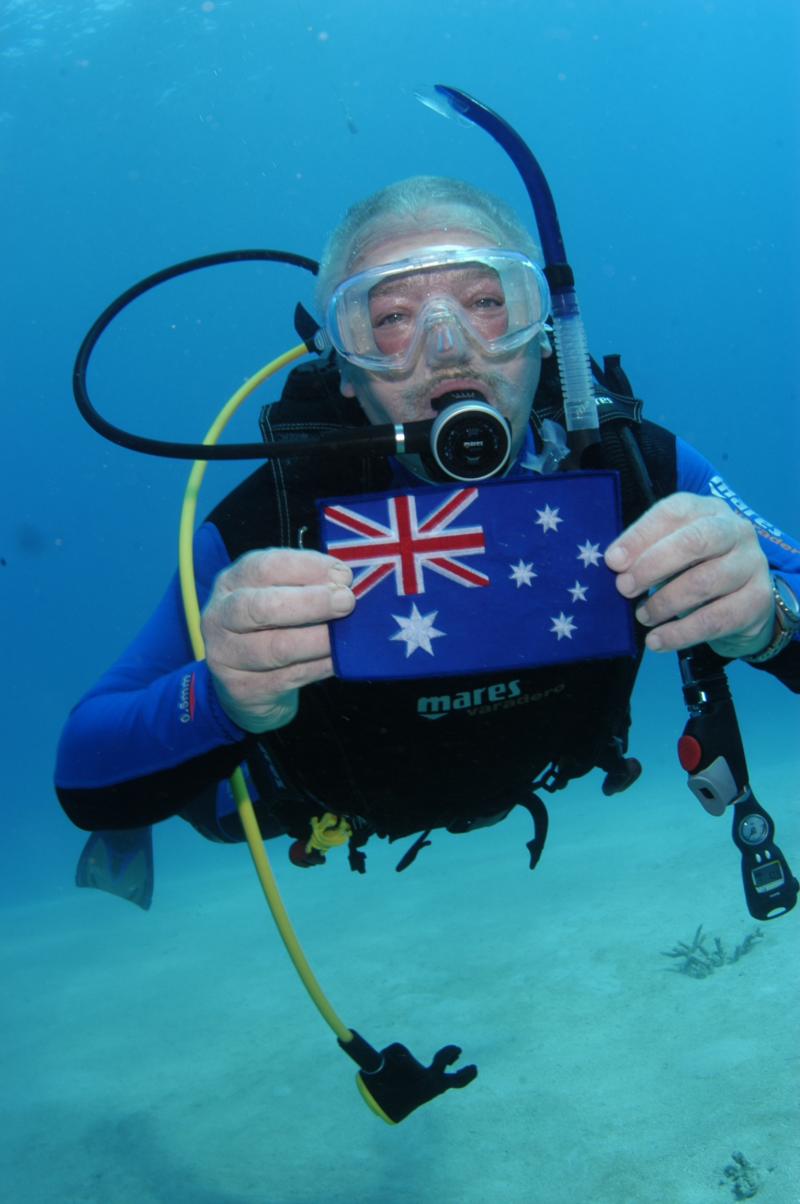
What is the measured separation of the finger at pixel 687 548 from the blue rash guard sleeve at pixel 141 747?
108cm

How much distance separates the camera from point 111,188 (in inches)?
1805

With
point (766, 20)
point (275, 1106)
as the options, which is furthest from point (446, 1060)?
point (766, 20)

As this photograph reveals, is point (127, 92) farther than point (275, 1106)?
Yes

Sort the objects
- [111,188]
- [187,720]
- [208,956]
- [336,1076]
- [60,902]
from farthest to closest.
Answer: [111,188]
[60,902]
[208,956]
[336,1076]
[187,720]

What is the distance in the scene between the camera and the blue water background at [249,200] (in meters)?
33.9

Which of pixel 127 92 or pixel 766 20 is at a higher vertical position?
pixel 766 20

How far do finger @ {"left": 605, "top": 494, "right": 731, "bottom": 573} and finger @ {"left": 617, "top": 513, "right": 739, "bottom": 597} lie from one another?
12 millimetres

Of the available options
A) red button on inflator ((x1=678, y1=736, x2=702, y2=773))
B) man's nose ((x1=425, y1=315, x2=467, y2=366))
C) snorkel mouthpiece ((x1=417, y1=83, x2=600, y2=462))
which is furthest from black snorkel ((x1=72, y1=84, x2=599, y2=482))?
red button on inflator ((x1=678, y1=736, x2=702, y2=773))

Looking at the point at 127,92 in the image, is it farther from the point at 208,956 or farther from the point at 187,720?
the point at 187,720

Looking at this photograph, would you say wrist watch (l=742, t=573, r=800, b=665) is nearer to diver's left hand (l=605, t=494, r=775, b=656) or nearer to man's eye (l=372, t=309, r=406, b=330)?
diver's left hand (l=605, t=494, r=775, b=656)

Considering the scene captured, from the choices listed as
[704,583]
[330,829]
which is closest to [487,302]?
[704,583]

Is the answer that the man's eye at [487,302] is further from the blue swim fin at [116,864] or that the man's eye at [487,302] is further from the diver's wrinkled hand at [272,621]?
the blue swim fin at [116,864]

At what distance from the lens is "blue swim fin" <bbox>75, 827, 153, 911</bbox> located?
4160 millimetres

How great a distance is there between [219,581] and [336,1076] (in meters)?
5.46
